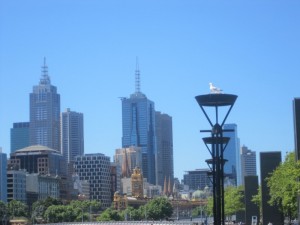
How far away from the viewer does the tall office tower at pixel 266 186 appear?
72.9m

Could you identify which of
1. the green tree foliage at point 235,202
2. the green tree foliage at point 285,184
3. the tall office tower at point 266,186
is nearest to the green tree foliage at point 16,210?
the green tree foliage at point 235,202

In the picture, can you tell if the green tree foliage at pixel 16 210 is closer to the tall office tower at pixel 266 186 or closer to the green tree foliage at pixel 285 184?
the tall office tower at pixel 266 186

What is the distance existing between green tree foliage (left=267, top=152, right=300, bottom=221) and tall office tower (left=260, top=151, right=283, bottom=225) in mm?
463

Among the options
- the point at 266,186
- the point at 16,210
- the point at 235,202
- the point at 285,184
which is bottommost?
the point at 16,210

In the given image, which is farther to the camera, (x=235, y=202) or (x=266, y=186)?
(x=235, y=202)

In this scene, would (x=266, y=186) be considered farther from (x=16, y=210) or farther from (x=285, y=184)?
(x=16, y=210)

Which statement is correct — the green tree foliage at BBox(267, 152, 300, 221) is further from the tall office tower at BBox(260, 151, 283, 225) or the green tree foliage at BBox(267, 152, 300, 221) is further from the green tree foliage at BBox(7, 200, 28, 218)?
the green tree foliage at BBox(7, 200, 28, 218)

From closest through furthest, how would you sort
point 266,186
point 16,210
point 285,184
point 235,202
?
point 285,184
point 266,186
point 235,202
point 16,210

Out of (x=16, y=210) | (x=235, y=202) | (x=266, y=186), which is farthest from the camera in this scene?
(x=16, y=210)

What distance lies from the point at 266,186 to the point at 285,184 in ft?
33.8

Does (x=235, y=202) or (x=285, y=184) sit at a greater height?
(x=285, y=184)

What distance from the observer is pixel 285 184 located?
6644 centimetres

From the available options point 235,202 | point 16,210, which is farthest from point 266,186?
point 16,210

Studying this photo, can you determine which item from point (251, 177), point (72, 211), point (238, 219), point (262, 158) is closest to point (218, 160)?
point (262, 158)
